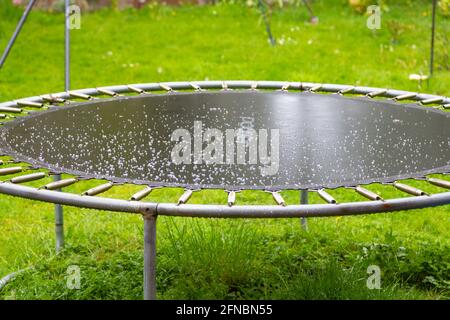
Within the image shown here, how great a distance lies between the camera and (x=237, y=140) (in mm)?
2699

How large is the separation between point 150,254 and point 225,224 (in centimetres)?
168

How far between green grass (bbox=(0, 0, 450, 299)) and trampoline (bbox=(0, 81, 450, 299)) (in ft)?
1.44

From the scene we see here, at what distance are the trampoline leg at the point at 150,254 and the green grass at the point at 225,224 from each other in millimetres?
796

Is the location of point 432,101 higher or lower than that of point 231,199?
higher

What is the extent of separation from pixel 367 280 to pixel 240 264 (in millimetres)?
482

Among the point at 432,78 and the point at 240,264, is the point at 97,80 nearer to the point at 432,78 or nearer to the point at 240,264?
the point at 432,78

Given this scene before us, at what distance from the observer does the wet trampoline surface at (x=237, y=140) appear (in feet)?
7.50

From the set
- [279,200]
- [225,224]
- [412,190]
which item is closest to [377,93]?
[225,224]

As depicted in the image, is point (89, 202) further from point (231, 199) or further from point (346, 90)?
point (346, 90)

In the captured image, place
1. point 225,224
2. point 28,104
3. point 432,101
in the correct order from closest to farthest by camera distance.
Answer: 1. point 28,104
2. point 432,101
3. point 225,224

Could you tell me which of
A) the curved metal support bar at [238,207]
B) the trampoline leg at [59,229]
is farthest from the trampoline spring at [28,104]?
the curved metal support bar at [238,207]

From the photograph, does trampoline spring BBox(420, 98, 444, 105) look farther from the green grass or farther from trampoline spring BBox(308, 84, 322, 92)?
the green grass

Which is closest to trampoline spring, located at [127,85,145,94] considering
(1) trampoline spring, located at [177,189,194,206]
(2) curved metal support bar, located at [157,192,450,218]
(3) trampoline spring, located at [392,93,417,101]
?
(3) trampoline spring, located at [392,93,417,101]

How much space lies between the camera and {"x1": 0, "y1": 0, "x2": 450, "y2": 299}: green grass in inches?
118
